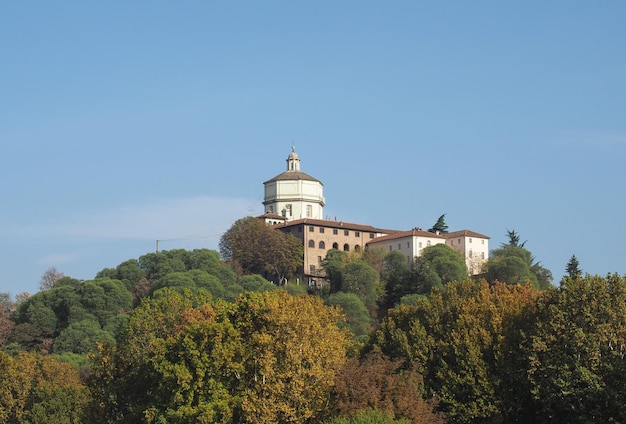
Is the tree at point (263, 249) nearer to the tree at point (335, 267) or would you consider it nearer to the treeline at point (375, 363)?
the tree at point (335, 267)

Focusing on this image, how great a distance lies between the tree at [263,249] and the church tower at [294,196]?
1279 cm

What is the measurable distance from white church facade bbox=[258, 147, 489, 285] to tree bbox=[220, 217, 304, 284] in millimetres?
1924

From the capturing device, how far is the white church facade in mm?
123938

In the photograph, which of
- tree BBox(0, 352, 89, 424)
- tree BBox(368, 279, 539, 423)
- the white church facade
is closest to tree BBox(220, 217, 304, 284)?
→ the white church facade

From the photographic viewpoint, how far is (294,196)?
455 ft

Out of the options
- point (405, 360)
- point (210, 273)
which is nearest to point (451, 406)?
point (405, 360)

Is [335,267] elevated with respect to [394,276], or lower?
elevated

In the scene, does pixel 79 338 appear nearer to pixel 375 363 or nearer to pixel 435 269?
pixel 435 269

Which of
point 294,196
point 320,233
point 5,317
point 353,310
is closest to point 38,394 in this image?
point 353,310

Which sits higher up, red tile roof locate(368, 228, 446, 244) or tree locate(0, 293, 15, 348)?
red tile roof locate(368, 228, 446, 244)

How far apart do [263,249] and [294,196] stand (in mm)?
17157

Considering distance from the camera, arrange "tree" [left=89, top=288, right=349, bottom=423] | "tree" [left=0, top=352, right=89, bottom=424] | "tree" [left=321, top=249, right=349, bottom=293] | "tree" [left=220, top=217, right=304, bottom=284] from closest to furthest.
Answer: "tree" [left=89, top=288, right=349, bottom=423]
"tree" [left=0, top=352, right=89, bottom=424]
"tree" [left=321, top=249, right=349, bottom=293]
"tree" [left=220, top=217, right=304, bottom=284]

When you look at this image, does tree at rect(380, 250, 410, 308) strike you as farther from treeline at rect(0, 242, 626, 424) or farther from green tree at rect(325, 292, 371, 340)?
treeline at rect(0, 242, 626, 424)

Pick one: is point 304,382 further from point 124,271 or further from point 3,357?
point 124,271
